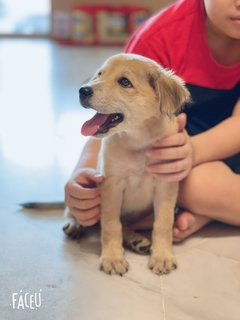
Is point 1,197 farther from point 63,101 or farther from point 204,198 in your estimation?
point 63,101

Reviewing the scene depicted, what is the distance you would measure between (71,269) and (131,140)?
0.32 meters

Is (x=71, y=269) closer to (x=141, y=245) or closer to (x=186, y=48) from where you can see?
(x=141, y=245)

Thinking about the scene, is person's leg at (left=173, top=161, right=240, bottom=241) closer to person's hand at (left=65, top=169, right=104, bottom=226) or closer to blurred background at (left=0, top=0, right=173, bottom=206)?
person's hand at (left=65, top=169, right=104, bottom=226)

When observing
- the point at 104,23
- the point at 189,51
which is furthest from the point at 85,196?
the point at 104,23

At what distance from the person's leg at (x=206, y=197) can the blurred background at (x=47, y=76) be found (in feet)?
1.35

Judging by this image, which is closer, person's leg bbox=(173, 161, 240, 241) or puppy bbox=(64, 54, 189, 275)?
puppy bbox=(64, 54, 189, 275)

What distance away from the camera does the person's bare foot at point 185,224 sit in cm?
131

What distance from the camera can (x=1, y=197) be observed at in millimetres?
1562

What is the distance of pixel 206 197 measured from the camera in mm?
1324

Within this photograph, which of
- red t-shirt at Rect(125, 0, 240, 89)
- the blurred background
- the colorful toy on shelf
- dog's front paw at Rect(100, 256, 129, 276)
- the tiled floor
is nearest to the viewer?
the tiled floor

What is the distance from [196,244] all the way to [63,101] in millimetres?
1491

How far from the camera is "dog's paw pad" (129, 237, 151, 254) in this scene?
127 centimetres

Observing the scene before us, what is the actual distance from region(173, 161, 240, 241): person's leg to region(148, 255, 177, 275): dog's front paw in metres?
0.11

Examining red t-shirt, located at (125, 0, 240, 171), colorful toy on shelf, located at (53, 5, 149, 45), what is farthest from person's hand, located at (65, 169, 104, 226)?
colorful toy on shelf, located at (53, 5, 149, 45)
